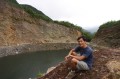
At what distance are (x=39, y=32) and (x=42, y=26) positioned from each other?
8.52 feet

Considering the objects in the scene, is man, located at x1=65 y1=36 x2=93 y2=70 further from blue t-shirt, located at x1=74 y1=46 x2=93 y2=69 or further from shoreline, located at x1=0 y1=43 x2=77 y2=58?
shoreline, located at x1=0 y1=43 x2=77 y2=58

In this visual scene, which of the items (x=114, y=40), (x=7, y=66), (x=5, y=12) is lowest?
(x=7, y=66)

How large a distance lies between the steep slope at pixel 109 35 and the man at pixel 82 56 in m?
29.8

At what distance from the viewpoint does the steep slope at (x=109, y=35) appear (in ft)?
160

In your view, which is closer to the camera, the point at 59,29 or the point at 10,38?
the point at 10,38

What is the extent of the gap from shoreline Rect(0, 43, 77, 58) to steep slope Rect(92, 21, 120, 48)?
13776 millimetres

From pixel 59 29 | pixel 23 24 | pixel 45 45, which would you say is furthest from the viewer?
pixel 59 29

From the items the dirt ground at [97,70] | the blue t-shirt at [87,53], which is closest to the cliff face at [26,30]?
the dirt ground at [97,70]

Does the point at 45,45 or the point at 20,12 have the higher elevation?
the point at 20,12

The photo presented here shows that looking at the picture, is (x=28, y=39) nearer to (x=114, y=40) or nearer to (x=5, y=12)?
(x=5, y=12)

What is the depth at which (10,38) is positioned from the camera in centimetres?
7406

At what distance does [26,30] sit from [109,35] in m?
29.1

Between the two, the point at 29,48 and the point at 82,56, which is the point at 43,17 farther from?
the point at 82,56

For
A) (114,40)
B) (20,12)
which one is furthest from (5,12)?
(114,40)
